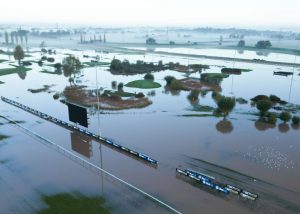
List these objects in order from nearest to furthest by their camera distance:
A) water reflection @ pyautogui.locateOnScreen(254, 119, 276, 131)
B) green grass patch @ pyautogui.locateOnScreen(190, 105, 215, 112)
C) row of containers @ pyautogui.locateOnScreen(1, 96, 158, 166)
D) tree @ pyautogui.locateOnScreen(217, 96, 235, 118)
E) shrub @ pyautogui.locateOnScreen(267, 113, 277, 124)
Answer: row of containers @ pyautogui.locateOnScreen(1, 96, 158, 166) → water reflection @ pyautogui.locateOnScreen(254, 119, 276, 131) → shrub @ pyautogui.locateOnScreen(267, 113, 277, 124) → tree @ pyautogui.locateOnScreen(217, 96, 235, 118) → green grass patch @ pyautogui.locateOnScreen(190, 105, 215, 112)

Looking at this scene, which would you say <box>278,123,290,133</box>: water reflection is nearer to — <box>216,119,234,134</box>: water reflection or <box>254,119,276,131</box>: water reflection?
<box>254,119,276,131</box>: water reflection

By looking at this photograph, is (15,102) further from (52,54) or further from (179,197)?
(52,54)

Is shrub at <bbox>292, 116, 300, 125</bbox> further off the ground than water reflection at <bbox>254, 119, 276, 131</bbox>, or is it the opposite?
shrub at <bbox>292, 116, 300, 125</bbox>

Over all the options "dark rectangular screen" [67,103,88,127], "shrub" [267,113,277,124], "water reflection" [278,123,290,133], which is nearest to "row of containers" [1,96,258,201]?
"dark rectangular screen" [67,103,88,127]

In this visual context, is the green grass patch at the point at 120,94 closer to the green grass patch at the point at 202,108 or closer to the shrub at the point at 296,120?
the green grass patch at the point at 202,108

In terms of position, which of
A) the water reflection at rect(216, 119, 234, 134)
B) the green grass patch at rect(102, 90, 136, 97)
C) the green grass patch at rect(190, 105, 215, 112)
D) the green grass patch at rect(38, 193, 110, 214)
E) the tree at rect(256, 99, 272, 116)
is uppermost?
the tree at rect(256, 99, 272, 116)

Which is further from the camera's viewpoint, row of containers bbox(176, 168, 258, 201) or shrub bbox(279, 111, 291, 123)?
shrub bbox(279, 111, 291, 123)

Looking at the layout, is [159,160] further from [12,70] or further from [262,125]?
[12,70]

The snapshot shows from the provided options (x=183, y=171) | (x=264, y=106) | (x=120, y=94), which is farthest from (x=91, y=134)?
(x=264, y=106)
